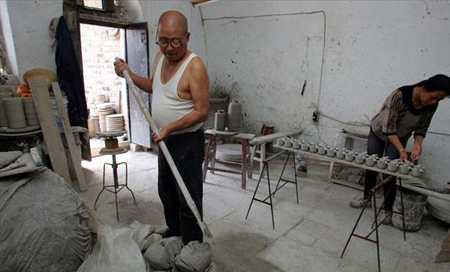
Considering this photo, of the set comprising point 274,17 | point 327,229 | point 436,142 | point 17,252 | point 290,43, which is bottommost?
point 327,229

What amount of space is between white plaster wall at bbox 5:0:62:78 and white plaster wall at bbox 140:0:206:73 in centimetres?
128

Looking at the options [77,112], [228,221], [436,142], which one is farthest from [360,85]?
[77,112]

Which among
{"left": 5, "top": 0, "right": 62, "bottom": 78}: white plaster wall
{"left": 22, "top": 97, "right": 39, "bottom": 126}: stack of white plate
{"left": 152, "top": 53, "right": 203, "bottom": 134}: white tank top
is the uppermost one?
{"left": 5, "top": 0, "right": 62, "bottom": 78}: white plaster wall

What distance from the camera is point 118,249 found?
1.69 meters

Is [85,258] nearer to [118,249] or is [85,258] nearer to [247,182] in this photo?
[118,249]

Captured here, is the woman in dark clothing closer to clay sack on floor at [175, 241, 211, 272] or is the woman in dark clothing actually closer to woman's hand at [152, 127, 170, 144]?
clay sack on floor at [175, 241, 211, 272]

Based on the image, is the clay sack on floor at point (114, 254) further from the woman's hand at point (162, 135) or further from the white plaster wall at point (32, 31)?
the white plaster wall at point (32, 31)

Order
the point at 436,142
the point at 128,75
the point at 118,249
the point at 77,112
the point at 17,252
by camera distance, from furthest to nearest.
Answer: the point at 77,112 < the point at 436,142 < the point at 128,75 < the point at 118,249 < the point at 17,252

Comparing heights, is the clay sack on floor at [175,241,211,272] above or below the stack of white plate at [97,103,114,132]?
below

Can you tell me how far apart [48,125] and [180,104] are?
6.93 feet

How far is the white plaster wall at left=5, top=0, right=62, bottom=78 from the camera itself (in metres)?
3.10

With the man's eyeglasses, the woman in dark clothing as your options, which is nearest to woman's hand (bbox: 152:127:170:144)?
the man's eyeglasses

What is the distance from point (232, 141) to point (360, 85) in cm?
198

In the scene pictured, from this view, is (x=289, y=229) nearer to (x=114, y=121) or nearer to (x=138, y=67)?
(x=138, y=67)
